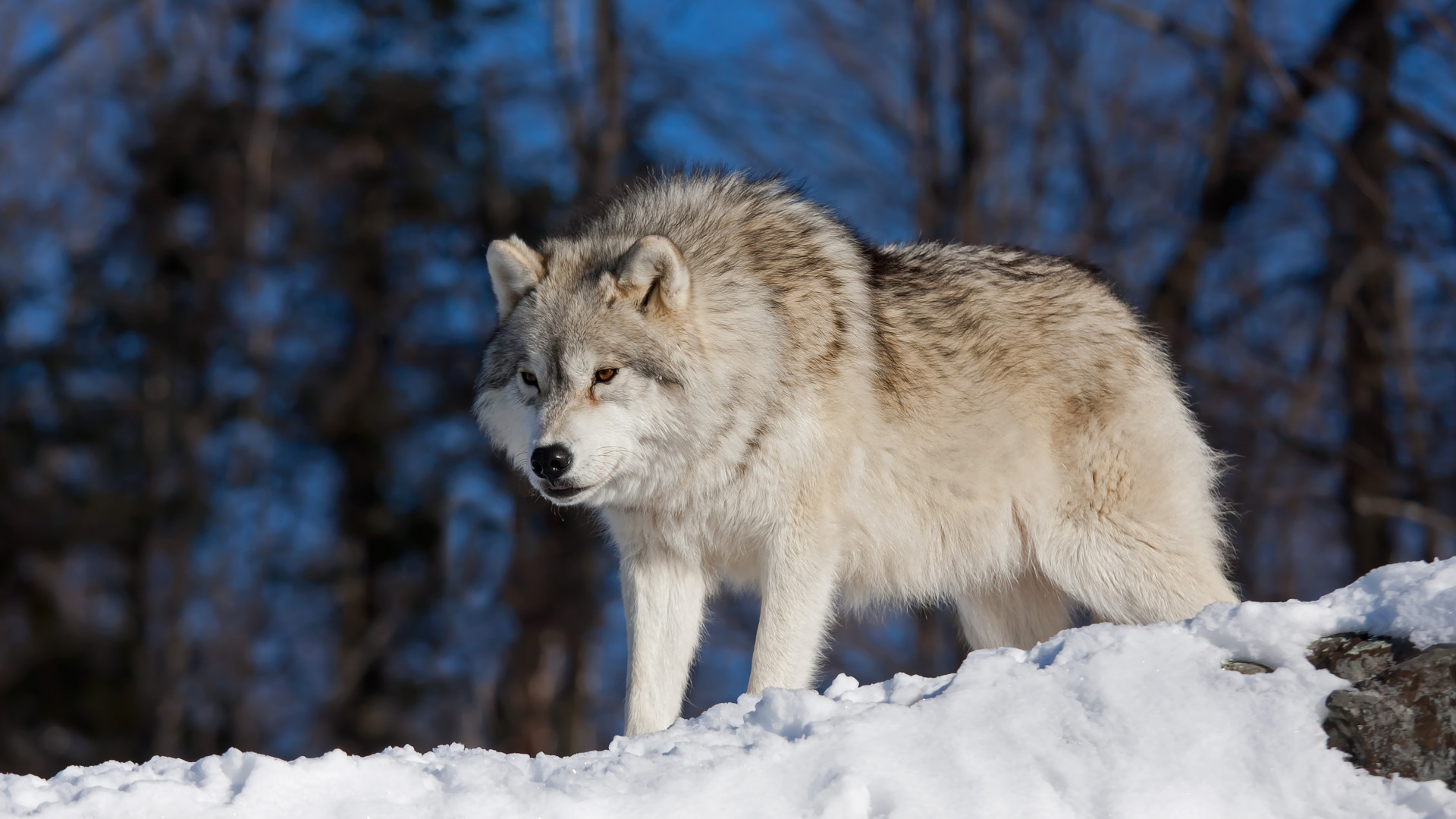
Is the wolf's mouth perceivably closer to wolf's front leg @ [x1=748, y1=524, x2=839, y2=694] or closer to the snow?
wolf's front leg @ [x1=748, y1=524, x2=839, y2=694]

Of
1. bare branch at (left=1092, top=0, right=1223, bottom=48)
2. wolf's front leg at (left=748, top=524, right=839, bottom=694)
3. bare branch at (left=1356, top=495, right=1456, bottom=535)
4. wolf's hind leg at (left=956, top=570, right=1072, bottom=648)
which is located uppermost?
bare branch at (left=1092, top=0, right=1223, bottom=48)

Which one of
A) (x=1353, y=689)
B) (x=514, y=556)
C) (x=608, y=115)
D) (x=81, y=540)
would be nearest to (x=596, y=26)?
(x=608, y=115)

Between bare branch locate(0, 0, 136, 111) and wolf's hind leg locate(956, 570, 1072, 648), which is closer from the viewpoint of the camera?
wolf's hind leg locate(956, 570, 1072, 648)

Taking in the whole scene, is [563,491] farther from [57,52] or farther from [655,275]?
[57,52]

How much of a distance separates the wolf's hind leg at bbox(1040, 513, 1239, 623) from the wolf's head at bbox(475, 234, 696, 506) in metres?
1.86

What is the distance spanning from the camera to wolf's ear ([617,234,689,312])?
555cm

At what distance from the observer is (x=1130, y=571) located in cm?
598

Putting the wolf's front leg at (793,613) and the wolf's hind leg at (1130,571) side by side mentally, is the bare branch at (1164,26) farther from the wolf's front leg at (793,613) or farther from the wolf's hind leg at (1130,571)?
the wolf's front leg at (793,613)

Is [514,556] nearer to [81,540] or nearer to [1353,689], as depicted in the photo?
[81,540]

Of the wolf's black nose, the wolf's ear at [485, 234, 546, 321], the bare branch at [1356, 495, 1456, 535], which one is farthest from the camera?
the bare branch at [1356, 495, 1456, 535]

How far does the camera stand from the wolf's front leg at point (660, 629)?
5602 millimetres

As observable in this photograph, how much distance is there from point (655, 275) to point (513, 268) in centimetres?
71

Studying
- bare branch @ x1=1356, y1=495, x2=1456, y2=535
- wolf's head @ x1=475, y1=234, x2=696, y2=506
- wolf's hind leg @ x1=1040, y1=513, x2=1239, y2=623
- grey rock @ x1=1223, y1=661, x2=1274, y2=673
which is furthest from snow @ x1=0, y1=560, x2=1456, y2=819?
bare branch @ x1=1356, y1=495, x2=1456, y2=535

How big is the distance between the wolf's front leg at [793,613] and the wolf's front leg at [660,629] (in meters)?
0.37
